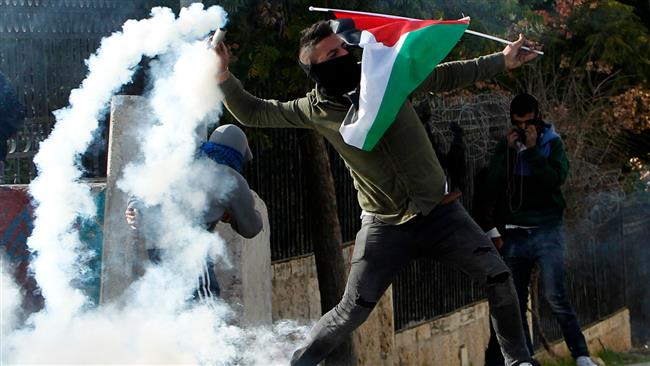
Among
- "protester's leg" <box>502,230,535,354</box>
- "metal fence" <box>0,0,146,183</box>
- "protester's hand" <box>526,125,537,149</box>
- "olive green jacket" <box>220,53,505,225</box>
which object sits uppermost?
"metal fence" <box>0,0,146,183</box>

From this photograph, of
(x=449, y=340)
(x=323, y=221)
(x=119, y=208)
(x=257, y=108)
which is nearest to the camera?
(x=257, y=108)

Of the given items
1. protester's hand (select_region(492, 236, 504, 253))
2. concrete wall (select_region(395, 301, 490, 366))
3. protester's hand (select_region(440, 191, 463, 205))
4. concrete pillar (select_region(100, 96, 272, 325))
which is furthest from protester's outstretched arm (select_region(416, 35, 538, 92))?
concrete wall (select_region(395, 301, 490, 366))

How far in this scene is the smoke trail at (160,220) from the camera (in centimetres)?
649

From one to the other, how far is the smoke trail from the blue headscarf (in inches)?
2.8

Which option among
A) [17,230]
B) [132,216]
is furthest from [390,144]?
[17,230]

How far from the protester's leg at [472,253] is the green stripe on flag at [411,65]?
0.53m

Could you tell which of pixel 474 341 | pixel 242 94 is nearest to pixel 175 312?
pixel 242 94

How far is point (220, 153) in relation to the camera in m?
6.68

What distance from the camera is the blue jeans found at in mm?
7617

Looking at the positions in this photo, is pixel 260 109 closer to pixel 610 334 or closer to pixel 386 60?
pixel 386 60

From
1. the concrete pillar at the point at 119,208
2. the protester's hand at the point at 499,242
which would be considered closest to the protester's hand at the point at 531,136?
the protester's hand at the point at 499,242

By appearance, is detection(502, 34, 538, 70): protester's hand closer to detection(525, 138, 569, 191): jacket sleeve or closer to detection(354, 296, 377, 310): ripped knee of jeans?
detection(354, 296, 377, 310): ripped knee of jeans

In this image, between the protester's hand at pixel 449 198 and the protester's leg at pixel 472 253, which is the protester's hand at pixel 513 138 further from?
the protester's leg at pixel 472 253

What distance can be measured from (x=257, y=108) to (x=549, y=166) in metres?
2.36
